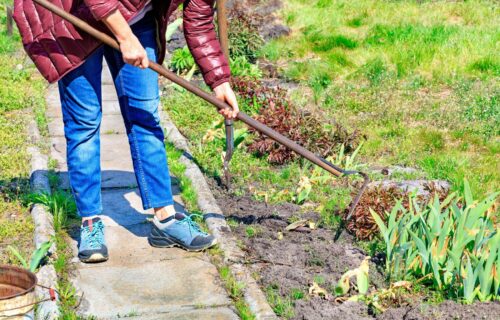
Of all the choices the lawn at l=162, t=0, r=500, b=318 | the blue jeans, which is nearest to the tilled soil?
the lawn at l=162, t=0, r=500, b=318

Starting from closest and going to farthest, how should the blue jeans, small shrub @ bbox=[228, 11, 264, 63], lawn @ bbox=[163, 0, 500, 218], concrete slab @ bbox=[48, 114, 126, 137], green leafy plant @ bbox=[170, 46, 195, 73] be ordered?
the blue jeans → lawn @ bbox=[163, 0, 500, 218] → concrete slab @ bbox=[48, 114, 126, 137] → green leafy plant @ bbox=[170, 46, 195, 73] → small shrub @ bbox=[228, 11, 264, 63]

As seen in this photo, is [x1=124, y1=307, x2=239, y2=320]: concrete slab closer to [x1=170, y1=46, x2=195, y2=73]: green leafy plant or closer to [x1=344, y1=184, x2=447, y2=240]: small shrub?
[x1=344, y1=184, x2=447, y2=240]: small shrub

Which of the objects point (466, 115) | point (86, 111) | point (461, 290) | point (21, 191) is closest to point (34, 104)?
point (21, 191)

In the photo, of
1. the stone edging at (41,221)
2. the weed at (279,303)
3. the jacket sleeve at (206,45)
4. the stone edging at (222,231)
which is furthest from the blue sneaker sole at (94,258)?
the jacket sleeve at (206,45)

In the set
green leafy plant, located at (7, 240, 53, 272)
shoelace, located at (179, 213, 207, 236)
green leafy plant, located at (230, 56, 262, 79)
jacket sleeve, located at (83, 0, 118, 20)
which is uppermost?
jacket sleeve, located at (83, 0, 118, 20)

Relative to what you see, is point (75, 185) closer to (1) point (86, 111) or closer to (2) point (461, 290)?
(1) point (86, 111)

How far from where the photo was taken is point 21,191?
552 centimetres

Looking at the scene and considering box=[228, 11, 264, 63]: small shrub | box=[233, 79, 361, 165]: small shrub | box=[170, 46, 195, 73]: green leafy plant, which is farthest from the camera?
box=[228, 11, 264, 63]: small shrub

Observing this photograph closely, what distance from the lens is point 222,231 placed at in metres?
4.99

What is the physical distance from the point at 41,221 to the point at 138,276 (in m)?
0.76

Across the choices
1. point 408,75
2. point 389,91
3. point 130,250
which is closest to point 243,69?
point 389,91

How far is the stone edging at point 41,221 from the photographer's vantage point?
4086mm

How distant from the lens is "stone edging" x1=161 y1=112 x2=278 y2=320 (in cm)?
421

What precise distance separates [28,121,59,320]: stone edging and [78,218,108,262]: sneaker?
0.16 meters
